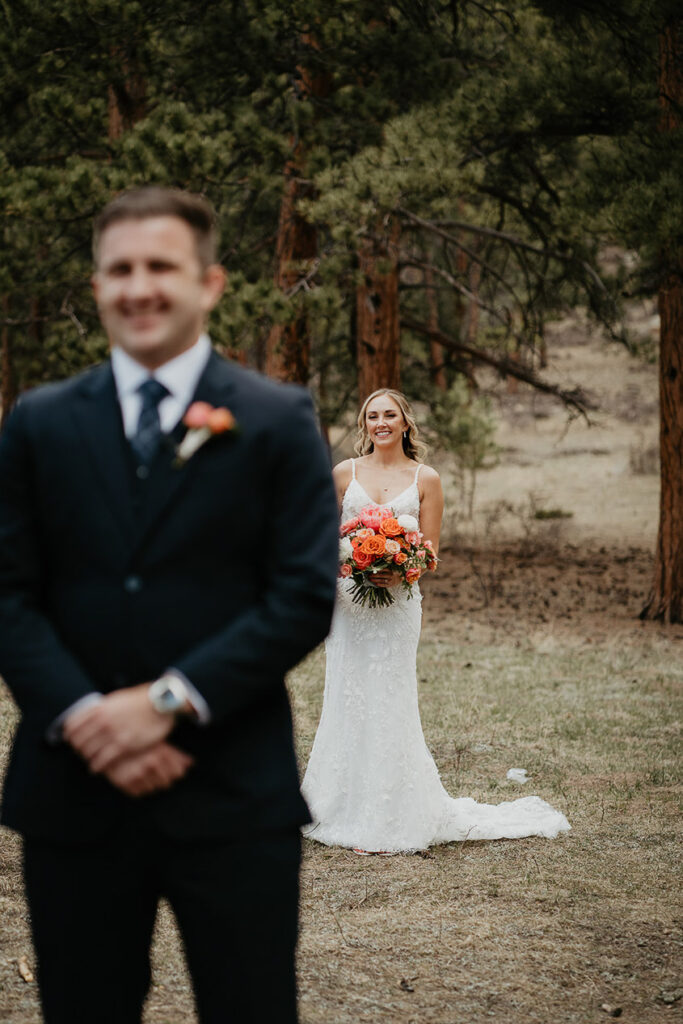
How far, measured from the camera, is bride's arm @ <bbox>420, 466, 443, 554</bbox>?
646 cm

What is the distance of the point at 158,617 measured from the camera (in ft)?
6.88

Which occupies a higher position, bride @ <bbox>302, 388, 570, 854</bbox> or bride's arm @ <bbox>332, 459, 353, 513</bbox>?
bride's arm @ <bbox>332, 459, 353, 513</bbox>

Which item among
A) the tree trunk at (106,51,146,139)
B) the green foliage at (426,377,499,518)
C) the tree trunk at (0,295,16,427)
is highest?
the tree trunk at (106,51,146,139)

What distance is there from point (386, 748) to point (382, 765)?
10 cm

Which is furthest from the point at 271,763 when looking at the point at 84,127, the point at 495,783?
the point at 84,127

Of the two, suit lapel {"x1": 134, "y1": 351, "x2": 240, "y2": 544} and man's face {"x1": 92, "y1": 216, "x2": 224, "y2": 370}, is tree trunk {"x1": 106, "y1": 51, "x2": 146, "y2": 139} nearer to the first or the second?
man's face {"x1": 92, "y1": 216, "x2": 224, "y2": 370}

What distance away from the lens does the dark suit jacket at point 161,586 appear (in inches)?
81.8

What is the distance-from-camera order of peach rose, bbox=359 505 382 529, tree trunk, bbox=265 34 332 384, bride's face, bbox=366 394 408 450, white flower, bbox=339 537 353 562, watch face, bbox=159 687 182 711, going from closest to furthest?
watch face, bbox=159 687 182 711 < white flower, bbox=339 537 353 562 < peach rose, bbox=359 505 382 529 < bride's face, bbox=366 394 408 450 < tree trunk, bbox=265 34 332 384

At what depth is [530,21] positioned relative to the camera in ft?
46.5

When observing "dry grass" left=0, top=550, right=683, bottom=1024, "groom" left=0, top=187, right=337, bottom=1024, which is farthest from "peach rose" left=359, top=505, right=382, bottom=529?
"groom" left=0, top=187, right=337, bottom=1024

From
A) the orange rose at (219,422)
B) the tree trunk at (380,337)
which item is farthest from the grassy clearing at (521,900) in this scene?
the tree trunk at (380,337)

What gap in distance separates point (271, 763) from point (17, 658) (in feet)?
1.79

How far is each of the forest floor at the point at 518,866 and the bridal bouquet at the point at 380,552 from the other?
147 centimetres

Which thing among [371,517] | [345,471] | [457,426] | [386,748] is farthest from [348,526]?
[457,426]
